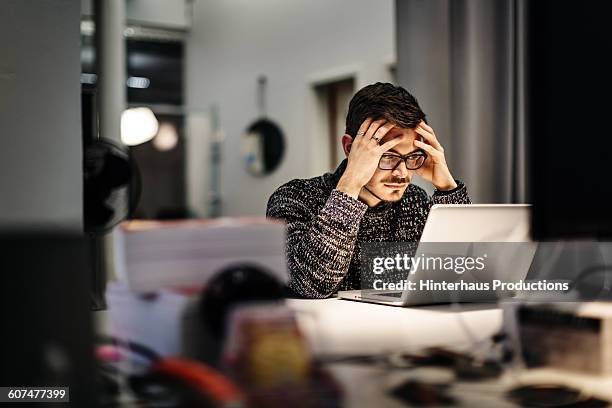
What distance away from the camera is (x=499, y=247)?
3.09ft

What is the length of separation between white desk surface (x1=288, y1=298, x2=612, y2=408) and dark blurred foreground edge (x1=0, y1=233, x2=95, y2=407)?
260 mm

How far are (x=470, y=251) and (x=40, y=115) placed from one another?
602 mm

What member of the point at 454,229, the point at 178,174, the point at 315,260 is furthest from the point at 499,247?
the point at 178,174

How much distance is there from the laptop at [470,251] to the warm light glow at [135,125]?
1.50 ft

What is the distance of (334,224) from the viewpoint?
3.64 ft

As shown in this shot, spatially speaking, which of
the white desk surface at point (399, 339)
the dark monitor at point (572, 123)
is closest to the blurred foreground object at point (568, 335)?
the white desk surface at point (399, 339)

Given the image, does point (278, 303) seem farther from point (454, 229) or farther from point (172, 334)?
point (454, 229)

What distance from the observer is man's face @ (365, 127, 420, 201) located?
3.56 feet

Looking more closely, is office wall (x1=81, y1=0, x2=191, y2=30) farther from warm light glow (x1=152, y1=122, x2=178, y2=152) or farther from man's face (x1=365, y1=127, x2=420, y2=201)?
man's face (x1=365, y1=127, x2=420, y2=201)

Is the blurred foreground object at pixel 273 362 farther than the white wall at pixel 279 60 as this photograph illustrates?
No

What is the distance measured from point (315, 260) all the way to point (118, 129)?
1.25ft

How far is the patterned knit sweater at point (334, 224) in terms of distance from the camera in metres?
1.03

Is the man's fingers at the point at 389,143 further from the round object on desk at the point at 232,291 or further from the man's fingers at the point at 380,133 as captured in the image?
the round object on desk at the point at 232,291

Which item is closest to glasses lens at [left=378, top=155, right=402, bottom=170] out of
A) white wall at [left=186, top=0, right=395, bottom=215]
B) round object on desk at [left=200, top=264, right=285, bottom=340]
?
white wall at [left=186, top=0, right=395, bottom=215]
